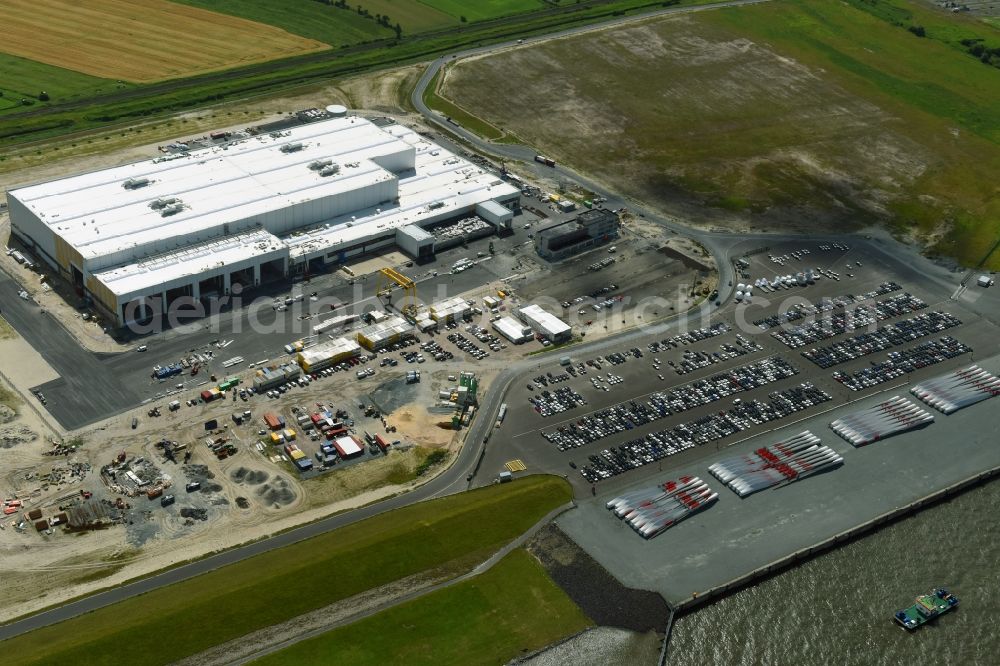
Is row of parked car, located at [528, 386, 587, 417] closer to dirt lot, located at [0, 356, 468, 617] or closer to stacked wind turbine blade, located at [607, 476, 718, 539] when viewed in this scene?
dirt lot, located at [0, 356, 468, 617]

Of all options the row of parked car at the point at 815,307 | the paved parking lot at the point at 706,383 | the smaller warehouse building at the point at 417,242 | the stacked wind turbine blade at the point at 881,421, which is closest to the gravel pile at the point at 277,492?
the paved parking lot at the point at 706,383

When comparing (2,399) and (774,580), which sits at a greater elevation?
(774,580)

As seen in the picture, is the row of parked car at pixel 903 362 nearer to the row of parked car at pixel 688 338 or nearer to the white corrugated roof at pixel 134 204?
the row of parked car at pixel 688 338

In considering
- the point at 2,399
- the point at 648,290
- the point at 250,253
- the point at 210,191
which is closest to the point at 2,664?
the point at 2,399

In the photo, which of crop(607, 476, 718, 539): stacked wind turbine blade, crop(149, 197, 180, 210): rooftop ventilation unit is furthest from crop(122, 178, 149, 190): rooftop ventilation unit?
crop(607, 476, 718, 539): stacked wind turbine blade

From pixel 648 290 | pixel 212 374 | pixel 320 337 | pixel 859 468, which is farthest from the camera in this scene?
pixel 648 290

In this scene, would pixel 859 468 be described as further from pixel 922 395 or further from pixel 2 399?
pixel 2 399
